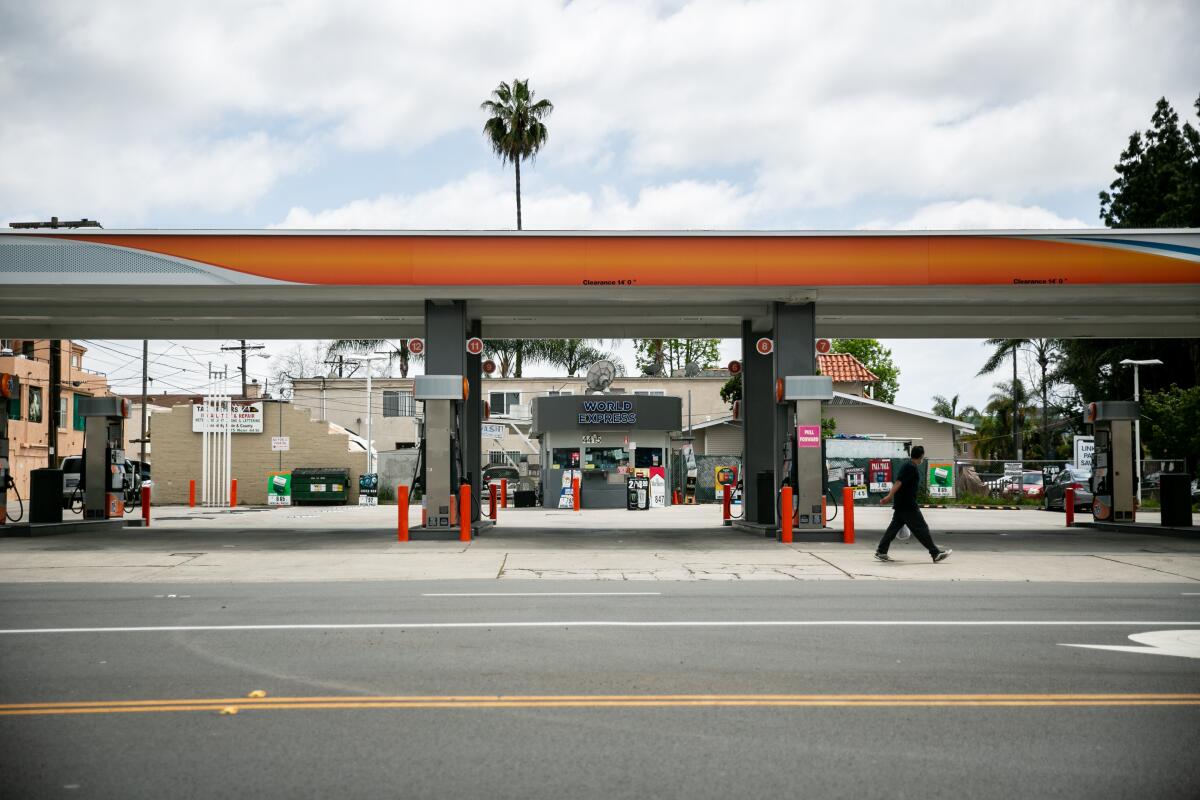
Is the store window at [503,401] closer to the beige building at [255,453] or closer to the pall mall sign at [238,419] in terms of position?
the beige building at [255,453]

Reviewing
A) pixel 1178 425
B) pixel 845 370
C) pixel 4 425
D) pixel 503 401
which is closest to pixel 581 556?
pixel 4 425

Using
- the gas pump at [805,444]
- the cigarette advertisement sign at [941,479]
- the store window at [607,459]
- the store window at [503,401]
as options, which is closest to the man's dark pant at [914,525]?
the gas pump at [805,444]

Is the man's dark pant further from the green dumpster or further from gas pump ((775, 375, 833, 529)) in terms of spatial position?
the green dumpster

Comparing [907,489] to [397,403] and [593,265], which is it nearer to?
[593,265]

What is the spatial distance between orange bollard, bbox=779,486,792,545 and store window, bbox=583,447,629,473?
54.1 ft

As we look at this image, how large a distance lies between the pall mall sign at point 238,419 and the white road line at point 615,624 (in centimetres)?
3479

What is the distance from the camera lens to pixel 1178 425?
39781 mm

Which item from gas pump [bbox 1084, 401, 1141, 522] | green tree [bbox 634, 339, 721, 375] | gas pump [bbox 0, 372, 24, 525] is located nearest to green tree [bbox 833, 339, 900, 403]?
green tree [bbox 634, 339, 721, 375]

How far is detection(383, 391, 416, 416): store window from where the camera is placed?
57.3 m

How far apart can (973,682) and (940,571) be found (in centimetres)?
806

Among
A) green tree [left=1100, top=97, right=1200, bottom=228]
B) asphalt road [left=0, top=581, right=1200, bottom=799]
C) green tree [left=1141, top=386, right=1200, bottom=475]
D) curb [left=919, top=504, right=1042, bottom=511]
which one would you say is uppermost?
green tree [left=1100, top=97, right=1200, bottom=228]

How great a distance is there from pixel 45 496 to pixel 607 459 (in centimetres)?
1771

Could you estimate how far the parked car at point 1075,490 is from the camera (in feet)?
112

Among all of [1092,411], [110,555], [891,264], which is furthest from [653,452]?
[110,555]
